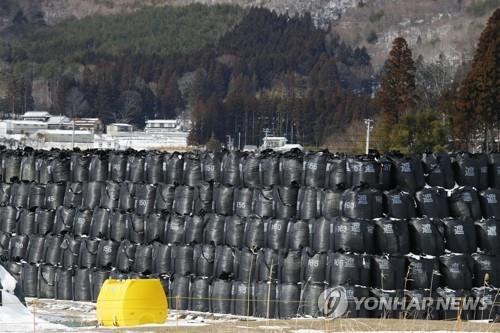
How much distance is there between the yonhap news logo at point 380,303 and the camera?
26438 mm

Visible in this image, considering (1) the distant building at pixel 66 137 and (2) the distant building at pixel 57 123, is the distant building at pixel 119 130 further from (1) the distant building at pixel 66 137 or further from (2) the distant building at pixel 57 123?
(1) the distant building at pixel 66 137

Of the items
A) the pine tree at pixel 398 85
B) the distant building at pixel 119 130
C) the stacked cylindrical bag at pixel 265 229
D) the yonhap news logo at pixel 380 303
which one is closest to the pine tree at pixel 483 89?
the pine tree at pixel 398 85

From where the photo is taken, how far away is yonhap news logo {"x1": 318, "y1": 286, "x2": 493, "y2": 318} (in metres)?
26.4

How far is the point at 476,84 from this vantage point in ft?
220

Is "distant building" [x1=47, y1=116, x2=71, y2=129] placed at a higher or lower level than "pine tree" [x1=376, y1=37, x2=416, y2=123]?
higher

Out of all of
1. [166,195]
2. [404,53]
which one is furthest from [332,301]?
[404,53]

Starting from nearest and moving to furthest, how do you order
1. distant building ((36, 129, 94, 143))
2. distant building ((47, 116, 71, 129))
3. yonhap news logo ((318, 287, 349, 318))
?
yonhap news logo ((318, 287, 349, 318)) < distant building ((36, 129, 94, 143)) < distant building ((47, 116, 71, 129))

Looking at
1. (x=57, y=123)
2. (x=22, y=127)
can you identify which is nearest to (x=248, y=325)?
(x=22, y=127)

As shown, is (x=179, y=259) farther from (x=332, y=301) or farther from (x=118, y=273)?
Result: (x=332, y=301)

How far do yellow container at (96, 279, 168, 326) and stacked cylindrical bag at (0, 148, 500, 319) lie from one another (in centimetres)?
419

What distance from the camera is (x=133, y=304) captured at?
2377 centimetres

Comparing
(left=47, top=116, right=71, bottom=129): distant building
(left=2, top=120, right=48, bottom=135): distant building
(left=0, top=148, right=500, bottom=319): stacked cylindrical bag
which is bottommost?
(left=0, top=148, right=500, bottom=319): stacked cylindrical bag

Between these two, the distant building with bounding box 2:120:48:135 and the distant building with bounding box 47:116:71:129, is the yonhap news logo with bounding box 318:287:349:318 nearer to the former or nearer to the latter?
the distant building with bounding box 2:120:48:135

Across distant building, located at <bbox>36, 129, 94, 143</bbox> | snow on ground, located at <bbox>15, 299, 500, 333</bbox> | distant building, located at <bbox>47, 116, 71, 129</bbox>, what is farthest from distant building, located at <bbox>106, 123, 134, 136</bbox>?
snow on ground, located at <bbox>15, 299, 500, 333</bbox>
